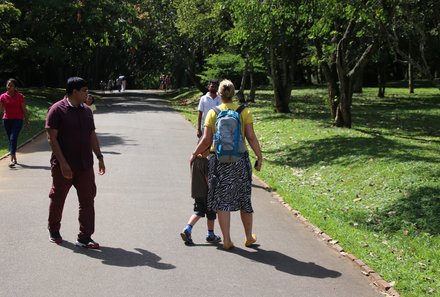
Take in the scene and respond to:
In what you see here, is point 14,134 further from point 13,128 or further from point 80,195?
point 80,195

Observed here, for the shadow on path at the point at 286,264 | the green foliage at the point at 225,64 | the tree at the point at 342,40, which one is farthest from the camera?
the green foliage at the point at 225,64

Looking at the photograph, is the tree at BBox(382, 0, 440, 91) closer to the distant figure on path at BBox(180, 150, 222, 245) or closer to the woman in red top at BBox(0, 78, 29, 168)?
the distant figure on path at BBox(180, 150, 222, 245)

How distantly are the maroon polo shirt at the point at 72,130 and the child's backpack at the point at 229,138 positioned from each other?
1.41 m

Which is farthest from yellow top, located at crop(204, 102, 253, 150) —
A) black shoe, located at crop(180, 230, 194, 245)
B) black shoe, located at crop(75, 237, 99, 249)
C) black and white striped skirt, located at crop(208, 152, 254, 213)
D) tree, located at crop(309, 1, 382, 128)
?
tree, located at crop(309, 1, 382, 128)

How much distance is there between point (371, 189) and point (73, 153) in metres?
5.39

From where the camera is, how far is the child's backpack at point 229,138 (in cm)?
631

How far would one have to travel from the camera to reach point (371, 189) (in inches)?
387

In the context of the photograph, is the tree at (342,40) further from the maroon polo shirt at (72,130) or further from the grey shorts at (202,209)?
the maroon polo shirt at (72,130)

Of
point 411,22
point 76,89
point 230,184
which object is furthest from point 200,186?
point 411,22

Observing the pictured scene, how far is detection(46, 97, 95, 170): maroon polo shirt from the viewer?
623 cm

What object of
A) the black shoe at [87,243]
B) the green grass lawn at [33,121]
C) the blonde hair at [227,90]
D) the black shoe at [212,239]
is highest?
the blonde hair at [227,90]

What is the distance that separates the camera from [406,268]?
6098 millimetres

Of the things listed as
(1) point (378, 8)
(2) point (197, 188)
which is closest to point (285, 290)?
(2) point (197, 188)

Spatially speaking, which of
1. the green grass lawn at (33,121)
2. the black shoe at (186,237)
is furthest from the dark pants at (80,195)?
the green grass lawn at (33,121)
